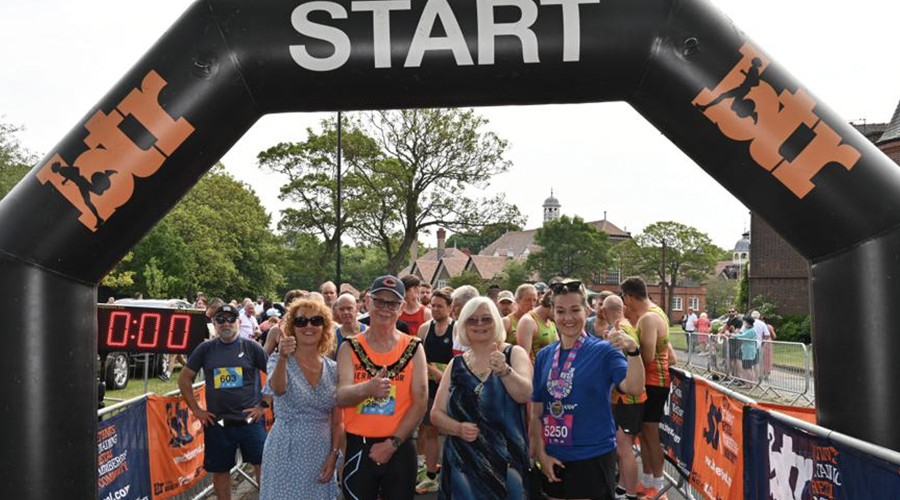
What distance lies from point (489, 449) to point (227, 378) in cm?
304

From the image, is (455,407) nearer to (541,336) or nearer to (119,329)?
(541,336)

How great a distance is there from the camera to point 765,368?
50.9ft

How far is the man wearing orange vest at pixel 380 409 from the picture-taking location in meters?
4.38

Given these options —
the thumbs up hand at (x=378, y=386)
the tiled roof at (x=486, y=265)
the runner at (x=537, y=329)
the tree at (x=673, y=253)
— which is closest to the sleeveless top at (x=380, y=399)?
the thumbs up hand at (x=378, y=386)

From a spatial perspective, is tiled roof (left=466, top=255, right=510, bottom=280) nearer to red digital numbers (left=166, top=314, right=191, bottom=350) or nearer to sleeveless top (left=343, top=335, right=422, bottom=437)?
red digital numbers (left=166, top=314, right=191, bottom=350)

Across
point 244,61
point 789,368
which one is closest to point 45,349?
point 244,61

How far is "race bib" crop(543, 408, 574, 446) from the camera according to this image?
446cm

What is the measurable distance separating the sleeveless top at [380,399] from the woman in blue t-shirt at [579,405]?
2.81ft

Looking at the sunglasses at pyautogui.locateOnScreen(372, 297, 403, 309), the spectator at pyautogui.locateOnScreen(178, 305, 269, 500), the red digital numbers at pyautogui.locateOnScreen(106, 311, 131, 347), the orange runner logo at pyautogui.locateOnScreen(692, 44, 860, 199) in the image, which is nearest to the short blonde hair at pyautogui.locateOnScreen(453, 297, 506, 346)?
the sunglasses at pyautogui.locateOnScreen(372, 297, 403, 309)

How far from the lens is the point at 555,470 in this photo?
4.51m

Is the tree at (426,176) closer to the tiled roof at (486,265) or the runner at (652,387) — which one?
the runner at (652,387)

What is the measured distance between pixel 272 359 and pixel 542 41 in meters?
2.63

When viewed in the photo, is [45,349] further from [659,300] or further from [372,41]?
[659,300]

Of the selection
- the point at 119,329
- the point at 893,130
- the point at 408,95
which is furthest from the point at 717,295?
the point at 408,95
